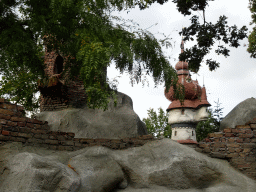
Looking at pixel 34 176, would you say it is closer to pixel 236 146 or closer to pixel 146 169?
pixel 146 169

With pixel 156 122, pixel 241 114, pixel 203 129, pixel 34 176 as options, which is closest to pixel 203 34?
pixel 241 114

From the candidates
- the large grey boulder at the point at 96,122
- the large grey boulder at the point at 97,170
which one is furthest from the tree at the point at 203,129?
the large grey boulder at the point at 97,170

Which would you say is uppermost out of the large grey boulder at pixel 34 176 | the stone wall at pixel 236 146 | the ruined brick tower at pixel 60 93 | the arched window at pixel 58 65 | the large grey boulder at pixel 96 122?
the arched window at pixel 58 65

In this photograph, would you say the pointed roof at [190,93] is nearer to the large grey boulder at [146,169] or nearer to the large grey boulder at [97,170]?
the large grey boulder at [146,169]

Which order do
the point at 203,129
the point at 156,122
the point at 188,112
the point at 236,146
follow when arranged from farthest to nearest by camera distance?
the point at 156,122 < the point at 203,129 < the point at 188,112 < the point at 236,146

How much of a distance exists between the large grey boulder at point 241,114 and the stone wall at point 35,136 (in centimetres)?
227

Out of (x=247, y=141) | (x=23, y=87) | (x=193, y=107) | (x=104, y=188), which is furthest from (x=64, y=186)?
(x=193, y=107)

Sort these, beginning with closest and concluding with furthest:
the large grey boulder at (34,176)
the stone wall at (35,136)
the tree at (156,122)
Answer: the large grey boulder at (34,176) → the stone wall at (35,136) → the tree at (156,122)

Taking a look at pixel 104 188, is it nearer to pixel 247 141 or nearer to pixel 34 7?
pixel 247 141

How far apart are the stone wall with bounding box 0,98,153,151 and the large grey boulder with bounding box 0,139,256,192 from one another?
0.67ft

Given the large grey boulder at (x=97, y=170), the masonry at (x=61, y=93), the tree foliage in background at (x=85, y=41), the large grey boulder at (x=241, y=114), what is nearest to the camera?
the large grey boulder at (x=97, y=170)

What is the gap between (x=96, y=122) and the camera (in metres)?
9.89

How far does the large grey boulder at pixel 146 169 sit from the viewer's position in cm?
566

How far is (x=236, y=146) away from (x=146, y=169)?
2.19m
